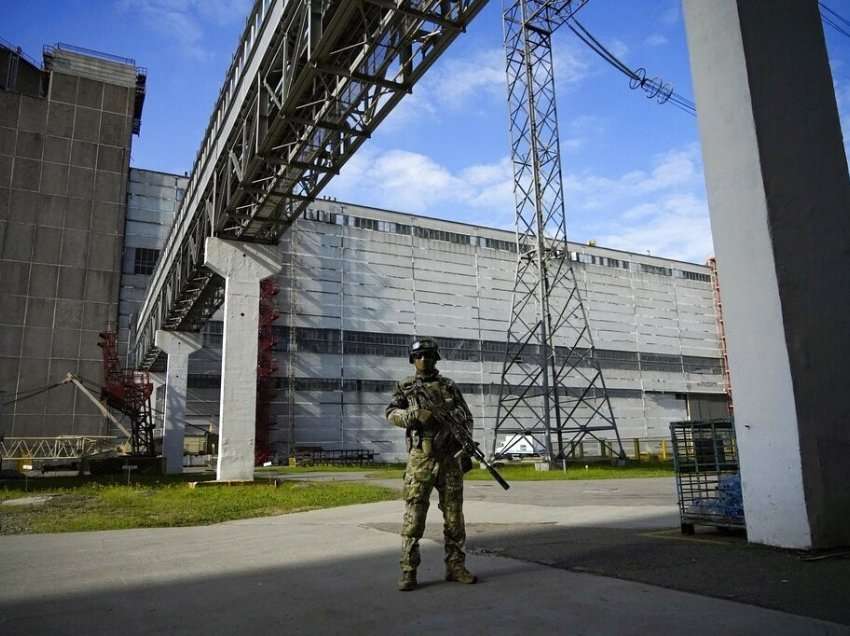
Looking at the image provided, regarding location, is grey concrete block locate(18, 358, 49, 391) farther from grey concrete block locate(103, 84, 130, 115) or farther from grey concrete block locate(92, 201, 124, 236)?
grey concrete block locate(103, 84, 130, 115)

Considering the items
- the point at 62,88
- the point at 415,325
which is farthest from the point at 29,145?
the point at 415,325

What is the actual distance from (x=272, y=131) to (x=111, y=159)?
27.6 meters

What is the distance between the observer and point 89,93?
35969 mm

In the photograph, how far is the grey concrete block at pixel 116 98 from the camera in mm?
36250

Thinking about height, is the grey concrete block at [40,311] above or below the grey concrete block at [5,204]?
below

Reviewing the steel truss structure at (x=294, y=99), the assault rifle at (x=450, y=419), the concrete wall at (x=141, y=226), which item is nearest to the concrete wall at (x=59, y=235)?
the concrete wall at (x=141, y=226)

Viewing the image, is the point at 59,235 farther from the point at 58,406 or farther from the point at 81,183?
the point at 58,406

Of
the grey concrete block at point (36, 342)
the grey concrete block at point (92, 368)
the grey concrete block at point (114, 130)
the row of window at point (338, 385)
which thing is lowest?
the row of window at point (338, 385)

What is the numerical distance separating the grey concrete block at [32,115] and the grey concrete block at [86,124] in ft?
5.44

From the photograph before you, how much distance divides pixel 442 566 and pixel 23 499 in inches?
472

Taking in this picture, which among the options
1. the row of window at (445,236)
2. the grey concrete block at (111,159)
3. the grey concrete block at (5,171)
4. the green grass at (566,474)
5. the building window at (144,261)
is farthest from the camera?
the row of window at (445,236)

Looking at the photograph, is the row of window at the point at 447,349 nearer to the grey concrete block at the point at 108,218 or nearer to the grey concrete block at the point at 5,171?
the grey concrete block at the point at 108,218

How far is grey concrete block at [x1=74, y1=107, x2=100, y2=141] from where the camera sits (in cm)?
3503

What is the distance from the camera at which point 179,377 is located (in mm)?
26047
